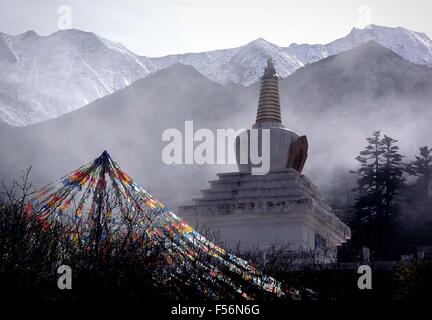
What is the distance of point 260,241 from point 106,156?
9.50 m

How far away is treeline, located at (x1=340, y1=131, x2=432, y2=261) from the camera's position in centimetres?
3994

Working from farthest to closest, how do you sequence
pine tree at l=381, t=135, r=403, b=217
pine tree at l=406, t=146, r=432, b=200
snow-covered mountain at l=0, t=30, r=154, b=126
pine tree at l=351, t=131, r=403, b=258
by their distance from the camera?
snow-covered mountain at l=0, t=30, r=154, b=126
pine tree at l=406, t=146, r=432, b=200
pine tree at l=381, t=135, r=403, b=217
pine tree at l=351, t=131, r=403, b=258

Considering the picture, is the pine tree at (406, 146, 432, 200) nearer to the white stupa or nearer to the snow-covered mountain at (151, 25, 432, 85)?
the white stupa

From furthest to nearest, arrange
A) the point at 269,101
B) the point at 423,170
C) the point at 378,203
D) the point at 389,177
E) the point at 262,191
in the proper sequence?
the point at 423,170
the point at 389,177
the point at 378,203
the point at 269,101
the point at 262,191

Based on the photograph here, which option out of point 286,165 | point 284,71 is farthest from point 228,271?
point 284,71

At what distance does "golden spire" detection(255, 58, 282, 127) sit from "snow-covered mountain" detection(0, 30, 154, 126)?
61.9 metres

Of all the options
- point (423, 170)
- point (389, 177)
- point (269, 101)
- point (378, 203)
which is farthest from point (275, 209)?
point (423, 170)

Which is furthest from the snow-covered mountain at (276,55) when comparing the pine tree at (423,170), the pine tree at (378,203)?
the pine tree at (423,170)

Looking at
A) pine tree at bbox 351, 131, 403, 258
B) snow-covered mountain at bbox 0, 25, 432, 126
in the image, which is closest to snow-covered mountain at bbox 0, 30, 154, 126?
snow-covered mountain at bbox 0, 25, 432, 126

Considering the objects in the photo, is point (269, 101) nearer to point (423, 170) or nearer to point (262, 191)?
point (262, 191)

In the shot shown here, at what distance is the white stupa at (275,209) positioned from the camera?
22047mm

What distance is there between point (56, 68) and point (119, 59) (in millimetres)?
9896

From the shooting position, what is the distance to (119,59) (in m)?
110

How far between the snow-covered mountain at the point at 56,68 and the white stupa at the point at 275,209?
210 ft
